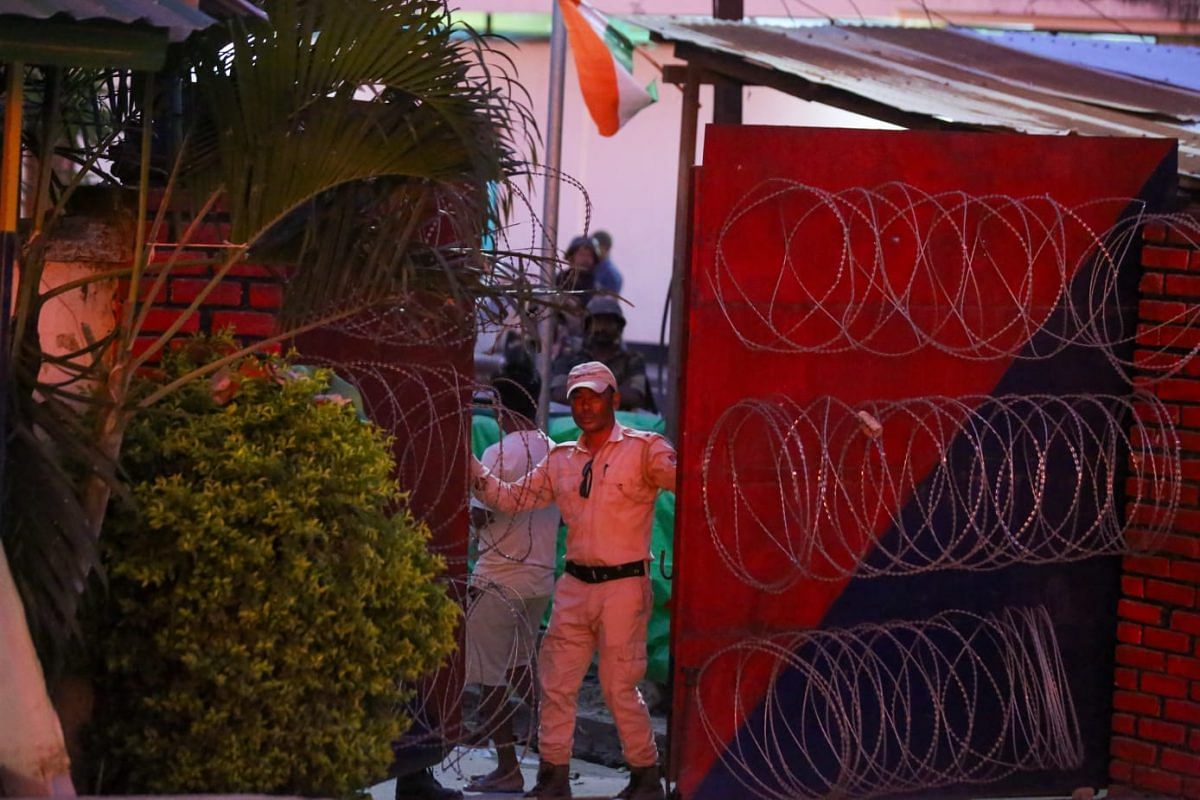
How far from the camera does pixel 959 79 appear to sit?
9539mm

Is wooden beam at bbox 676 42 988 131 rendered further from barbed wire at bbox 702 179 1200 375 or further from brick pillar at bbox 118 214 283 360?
brick pillar at bbox 118 214 283 360

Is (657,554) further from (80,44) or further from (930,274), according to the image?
(80,44)

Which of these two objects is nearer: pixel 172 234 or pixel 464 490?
pixel 172 234

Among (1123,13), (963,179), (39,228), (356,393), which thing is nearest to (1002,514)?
(963,179)

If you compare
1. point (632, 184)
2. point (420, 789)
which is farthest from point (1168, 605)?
point (632, 184)

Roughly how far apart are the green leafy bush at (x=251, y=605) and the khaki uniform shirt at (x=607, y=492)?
1.65 metres

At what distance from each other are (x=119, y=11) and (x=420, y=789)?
11.3 feet

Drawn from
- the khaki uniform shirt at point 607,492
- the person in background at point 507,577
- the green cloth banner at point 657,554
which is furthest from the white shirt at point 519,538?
the green cloth banner at point 657,554

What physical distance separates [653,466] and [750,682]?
93cm

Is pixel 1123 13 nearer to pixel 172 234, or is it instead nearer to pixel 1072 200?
pixel 1072 200

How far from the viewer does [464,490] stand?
6488 mm

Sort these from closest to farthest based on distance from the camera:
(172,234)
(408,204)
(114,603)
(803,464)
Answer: (114,603) < (408,204) < (172,234) < (803,464)

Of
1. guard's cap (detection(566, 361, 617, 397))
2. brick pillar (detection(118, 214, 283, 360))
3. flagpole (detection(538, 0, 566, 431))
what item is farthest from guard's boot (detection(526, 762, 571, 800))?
flagpole (detection(538, 0, 566, 431))

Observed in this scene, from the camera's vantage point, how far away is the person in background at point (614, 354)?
399 inches
